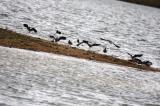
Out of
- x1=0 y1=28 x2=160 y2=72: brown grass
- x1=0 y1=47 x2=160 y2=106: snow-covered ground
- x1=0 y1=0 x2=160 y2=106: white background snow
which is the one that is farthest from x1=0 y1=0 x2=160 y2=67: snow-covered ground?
x1=0 y1=47 x2=160 y2=106: snow-covered ground

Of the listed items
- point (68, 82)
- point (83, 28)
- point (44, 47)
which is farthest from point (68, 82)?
point (83, 28)

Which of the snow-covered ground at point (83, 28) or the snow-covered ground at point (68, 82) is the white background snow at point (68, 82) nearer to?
the snow-covered ground at point (68, 82)

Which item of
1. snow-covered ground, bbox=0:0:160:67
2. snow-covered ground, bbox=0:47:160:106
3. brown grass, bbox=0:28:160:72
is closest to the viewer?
snow-covered ground, bbox=0:47:160:106

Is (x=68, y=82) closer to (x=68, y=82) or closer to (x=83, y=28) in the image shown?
(x=68, y=82)

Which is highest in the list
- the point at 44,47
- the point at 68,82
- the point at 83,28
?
the point at 83,28

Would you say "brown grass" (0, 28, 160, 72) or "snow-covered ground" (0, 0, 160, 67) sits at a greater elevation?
"snow-covered ground" (0, 0, 160, 67)

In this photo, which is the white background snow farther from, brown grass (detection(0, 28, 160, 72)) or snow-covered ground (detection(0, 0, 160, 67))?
snow-covered ground (detection(0, 0, 160, 67))

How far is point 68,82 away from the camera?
2133 cm

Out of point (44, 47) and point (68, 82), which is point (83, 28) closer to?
point (44, 47)

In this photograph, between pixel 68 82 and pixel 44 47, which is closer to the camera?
pixel 68 82

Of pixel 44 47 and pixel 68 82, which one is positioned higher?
pixel 44 47

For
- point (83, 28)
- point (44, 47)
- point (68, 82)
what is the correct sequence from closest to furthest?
point (68, 82), point (44, 47), point (83, 28)

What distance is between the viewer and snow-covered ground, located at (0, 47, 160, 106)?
17484 millimetres

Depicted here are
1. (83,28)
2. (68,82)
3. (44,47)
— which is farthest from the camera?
(83,28)
